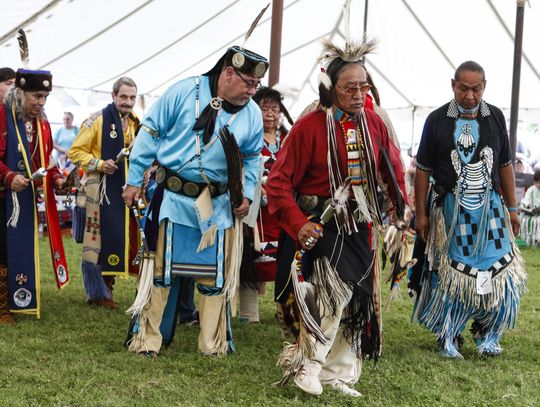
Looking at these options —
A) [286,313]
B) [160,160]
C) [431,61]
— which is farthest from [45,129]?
[431,61]

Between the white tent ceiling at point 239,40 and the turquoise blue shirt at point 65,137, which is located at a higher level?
the white tent ceiling at point 239,40

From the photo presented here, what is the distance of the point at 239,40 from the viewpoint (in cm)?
1411

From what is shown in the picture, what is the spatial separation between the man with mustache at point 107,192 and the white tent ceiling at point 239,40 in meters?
3.52

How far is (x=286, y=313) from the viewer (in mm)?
4199

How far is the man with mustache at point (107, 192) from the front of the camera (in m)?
6.32

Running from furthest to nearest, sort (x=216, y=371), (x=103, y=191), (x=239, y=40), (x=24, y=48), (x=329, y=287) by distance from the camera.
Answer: (x=239, y=40) < (x=103, y=191) < (x=24, y=48) < (x=216, y=371) < (x=329, y=287)

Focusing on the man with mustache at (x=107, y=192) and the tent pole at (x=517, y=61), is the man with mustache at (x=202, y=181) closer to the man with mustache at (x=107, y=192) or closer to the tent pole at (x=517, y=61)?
the man with mustache at (x=107, y=192)

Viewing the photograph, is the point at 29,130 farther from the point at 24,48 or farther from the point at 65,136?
the point at 65,136

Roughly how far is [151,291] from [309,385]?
1251 millimetres

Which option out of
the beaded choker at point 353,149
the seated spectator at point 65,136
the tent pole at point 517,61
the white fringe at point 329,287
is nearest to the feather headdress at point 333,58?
the beaded choker at point 353,149

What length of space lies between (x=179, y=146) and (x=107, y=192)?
6.04ft

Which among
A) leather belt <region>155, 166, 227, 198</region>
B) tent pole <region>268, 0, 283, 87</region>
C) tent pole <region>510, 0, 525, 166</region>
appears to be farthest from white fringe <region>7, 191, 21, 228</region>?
tent pole <region>510, 0, 525, 166</region>

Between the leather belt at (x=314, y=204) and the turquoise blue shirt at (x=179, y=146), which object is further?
the turquoise blue shirt at (x=179, y=146)

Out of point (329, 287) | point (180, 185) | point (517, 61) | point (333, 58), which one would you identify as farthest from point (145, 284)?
point (517, 61)
